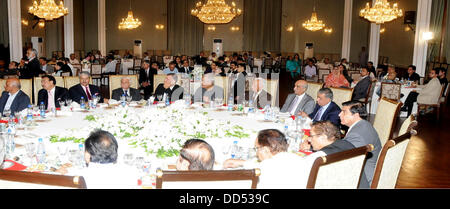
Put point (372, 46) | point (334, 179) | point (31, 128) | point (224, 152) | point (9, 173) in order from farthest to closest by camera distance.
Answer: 1. point (372, 46)
2. point (31, 128)
3. point (224, 152)
4. point (334, 179)
5. point (9, 173)

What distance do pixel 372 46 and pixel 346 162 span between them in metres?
11.2

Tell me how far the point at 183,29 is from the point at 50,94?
15242mm

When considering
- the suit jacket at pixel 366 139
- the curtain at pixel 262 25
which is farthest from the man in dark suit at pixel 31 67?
the curtain at pixel 262 25

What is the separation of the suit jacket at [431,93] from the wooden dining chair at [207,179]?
713cm

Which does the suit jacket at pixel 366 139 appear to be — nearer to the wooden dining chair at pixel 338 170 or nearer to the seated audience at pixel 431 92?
the wooden dining chair at pixel 338 170

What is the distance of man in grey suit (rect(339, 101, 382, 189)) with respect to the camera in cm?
333

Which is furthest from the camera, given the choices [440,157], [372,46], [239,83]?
[372,46]

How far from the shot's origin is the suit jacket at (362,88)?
813 centimetres

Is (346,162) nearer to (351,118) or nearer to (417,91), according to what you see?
(351,118)

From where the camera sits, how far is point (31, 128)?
12.9 ft

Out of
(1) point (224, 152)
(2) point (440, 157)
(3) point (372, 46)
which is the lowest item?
(2) point (440, 157)

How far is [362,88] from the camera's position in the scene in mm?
8203
